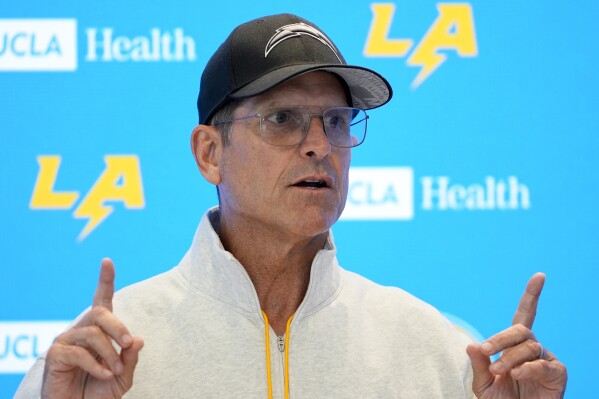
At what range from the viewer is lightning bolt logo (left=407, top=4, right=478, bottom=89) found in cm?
268

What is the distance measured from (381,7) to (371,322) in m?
1.28

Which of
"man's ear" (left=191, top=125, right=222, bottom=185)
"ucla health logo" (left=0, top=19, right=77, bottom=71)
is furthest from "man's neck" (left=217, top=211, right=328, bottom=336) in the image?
"ucla health logo" (left=0, top=19, right=77, bottom=71)

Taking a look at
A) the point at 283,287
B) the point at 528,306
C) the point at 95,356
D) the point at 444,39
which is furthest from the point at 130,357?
the point at 444,39

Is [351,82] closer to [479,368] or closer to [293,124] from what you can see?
[293,124]

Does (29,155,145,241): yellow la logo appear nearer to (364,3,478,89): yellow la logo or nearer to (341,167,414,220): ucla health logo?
(341,167,414,220): ucla health logo

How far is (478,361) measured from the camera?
146cm

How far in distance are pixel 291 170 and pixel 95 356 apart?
0.50 meters

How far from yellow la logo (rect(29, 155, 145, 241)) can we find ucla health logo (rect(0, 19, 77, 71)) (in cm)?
29

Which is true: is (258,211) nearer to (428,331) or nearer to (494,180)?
(428,331)

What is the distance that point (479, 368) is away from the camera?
4.83 feet

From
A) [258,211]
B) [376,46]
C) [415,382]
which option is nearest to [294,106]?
[258,211]

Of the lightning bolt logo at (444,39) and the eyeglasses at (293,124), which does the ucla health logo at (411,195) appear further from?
the eyeglasses at (293,124)

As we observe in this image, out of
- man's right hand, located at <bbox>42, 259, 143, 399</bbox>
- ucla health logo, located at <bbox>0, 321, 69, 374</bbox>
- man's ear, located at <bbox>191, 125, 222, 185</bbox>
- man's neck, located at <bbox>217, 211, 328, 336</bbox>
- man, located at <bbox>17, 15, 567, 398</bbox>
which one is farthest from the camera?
ucla health logo, located at <bbox>0, 321, 69, 374</bbox>

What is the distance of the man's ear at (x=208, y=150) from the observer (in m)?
1.81
